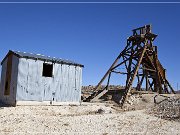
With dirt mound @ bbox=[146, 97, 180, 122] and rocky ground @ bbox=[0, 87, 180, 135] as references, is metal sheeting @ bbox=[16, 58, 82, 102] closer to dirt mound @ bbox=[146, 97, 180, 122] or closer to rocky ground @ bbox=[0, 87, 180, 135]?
rocky ground @ bbox=[0, 87, 180, 135]

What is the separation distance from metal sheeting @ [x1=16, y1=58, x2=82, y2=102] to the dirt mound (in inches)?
261

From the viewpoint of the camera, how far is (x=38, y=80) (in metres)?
19.2

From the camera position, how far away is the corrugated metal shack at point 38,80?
18.6 meters

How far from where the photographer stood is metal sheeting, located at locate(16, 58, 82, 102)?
61.0ft

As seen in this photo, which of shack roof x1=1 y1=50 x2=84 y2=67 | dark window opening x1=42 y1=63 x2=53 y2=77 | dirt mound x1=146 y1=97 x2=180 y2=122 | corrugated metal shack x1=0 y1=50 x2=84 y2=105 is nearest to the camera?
dirt mound x1=146 y1=97 x2=180 y2=122

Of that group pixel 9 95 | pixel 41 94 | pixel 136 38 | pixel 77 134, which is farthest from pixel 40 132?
pixel 136 38

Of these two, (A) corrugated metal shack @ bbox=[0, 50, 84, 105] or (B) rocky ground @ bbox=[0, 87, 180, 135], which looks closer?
(B) rocky ground @ bbox=[0, 87, 180, 135]

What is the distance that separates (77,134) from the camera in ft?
38.1

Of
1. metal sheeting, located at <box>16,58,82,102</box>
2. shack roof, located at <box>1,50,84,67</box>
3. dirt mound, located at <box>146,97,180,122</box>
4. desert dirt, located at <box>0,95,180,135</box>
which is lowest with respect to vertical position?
desert dirt, located at <box>0,95,180,135</box>

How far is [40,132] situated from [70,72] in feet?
32.7

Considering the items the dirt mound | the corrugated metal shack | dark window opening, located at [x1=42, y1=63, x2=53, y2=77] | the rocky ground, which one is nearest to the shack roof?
the corrugated metal shack

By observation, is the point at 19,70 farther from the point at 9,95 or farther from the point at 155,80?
the point at 155,80

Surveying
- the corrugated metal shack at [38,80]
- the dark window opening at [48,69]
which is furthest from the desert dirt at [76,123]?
the dark window opening at [48,69]

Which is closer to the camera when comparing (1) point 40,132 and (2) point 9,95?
(1) point 40,132
